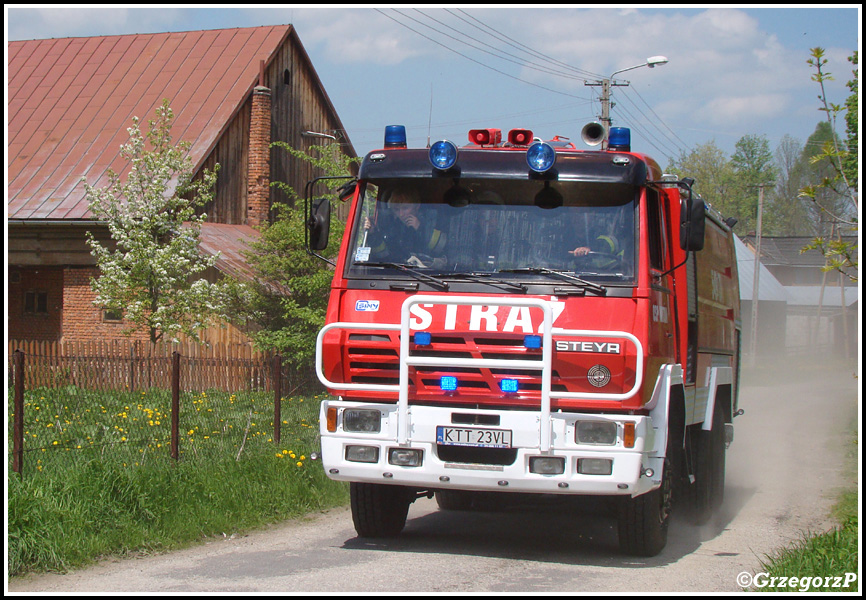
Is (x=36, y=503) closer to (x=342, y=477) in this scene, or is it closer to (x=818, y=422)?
(x=342, y=477)

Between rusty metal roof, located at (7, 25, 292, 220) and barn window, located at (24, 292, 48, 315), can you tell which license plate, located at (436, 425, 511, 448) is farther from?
barn window, located at (24, 292, 48, 315)

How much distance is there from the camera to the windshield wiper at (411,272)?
6934 mm

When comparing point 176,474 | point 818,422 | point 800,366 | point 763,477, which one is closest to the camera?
point 176,474

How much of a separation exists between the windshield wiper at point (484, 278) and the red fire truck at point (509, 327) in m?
0.01

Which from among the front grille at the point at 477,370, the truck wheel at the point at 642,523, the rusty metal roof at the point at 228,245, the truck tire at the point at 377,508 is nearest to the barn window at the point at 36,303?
the rusty metal roof at the point at 228,245

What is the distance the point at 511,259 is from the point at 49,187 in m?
19.4

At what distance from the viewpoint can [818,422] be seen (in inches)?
863

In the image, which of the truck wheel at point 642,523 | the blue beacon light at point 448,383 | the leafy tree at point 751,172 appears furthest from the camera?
the leafy tree at point 751,172

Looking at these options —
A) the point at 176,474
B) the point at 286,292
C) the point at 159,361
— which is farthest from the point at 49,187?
the point at 176,474

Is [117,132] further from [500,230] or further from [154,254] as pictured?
[500,230]

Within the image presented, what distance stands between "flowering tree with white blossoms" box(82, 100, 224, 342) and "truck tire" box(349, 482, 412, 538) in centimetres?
1125

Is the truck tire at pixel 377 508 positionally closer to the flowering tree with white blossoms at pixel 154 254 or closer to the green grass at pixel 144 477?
the green grass at pixel 144 477

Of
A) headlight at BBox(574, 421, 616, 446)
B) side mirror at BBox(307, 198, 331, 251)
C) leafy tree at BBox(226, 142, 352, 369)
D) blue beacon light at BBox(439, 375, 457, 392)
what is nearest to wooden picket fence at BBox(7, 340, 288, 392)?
side mirror at BBox(307, 198, 331, 251)

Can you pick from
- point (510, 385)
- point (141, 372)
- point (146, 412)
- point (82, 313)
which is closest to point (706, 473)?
point (510, 385)
